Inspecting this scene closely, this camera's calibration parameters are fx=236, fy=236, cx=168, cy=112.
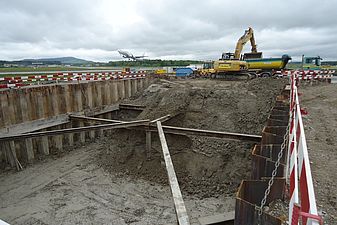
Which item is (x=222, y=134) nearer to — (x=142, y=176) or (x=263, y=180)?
(x=142, y=176)

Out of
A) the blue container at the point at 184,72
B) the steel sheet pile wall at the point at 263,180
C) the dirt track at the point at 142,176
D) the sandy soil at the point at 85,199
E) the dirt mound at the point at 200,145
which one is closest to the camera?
the steel sheet pile wall at the point at 263,180

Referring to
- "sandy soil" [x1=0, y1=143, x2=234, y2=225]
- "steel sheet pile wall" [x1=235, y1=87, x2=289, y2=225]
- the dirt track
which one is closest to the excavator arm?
the dirt track

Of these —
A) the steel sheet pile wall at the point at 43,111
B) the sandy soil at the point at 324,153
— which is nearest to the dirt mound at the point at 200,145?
the sandy soil at the point at 324,153

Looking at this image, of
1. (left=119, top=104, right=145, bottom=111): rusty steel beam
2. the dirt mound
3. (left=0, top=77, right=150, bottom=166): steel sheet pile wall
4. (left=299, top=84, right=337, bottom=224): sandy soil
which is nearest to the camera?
(left=299, top=84, right=337, bottom=224): sandy soil

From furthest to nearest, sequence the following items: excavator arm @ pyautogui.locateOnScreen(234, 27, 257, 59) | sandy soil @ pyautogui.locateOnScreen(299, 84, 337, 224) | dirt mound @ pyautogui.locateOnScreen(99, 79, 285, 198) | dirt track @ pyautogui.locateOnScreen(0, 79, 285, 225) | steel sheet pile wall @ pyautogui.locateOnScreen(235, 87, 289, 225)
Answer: excavator arm @ pyautogui.locateOnScreen(234, 27, 257, 59), dirt mound @ pyautogui.locateOnScreen(99, 79, 285, 198), dirt track @ pyautogui.locateOnScreen(0, 79, 285, 225), sandy soil @ pyautogui.locateOnScreen(299, 84, 337, 224), steel sheet pile wall @ pyautogui.locateOnScreen(235, 87, 289, 225)

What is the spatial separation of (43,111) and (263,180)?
29.7 feet

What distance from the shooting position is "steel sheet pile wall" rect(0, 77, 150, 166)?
8500 millimetres

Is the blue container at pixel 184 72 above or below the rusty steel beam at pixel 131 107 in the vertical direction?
above

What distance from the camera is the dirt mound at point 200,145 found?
7.22m

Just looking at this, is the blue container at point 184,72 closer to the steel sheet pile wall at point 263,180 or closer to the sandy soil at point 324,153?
the sandy soil at point 324,153

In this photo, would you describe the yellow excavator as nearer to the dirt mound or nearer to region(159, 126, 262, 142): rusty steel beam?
the dirt mound

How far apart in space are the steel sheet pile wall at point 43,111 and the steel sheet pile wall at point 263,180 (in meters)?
7.90

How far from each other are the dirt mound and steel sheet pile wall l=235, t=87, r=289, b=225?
1.81 meters

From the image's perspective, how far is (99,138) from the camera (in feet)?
37.9
